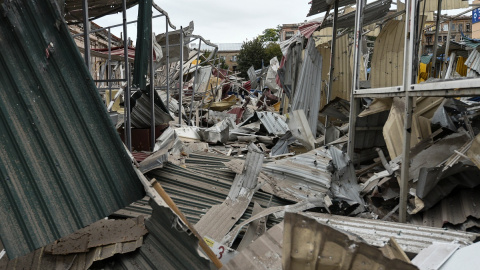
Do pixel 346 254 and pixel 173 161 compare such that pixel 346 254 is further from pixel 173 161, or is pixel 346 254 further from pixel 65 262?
pixel 173 161

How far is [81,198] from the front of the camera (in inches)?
96.3

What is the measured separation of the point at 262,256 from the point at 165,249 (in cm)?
69

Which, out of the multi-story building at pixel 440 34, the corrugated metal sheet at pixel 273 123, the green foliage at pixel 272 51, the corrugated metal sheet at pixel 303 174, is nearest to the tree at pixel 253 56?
the green foliage at pixel 272 51

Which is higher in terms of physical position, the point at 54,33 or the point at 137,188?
the point at 54,33

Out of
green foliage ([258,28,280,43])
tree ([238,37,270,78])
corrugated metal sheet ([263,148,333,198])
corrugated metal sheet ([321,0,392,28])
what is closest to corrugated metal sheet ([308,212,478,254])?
corrugated metal sheet ([263,148,333,198])

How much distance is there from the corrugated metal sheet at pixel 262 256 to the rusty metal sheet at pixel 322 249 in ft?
1.37

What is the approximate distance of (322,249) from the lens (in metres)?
1.88

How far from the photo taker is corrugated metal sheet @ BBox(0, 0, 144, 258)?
225cm

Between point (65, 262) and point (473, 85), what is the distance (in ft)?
11.5

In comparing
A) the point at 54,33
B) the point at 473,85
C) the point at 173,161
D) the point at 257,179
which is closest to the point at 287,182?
the point at 257,179

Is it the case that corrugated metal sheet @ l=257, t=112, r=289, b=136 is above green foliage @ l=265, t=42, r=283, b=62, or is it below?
below

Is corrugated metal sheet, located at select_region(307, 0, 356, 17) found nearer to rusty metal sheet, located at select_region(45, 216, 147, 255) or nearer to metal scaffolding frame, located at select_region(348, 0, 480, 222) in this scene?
metal scaffolding frame, located at select_region(348, 0, 480, 222)

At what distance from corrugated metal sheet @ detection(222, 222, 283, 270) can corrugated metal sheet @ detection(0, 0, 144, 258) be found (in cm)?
90

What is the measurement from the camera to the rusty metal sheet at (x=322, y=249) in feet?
5.79
